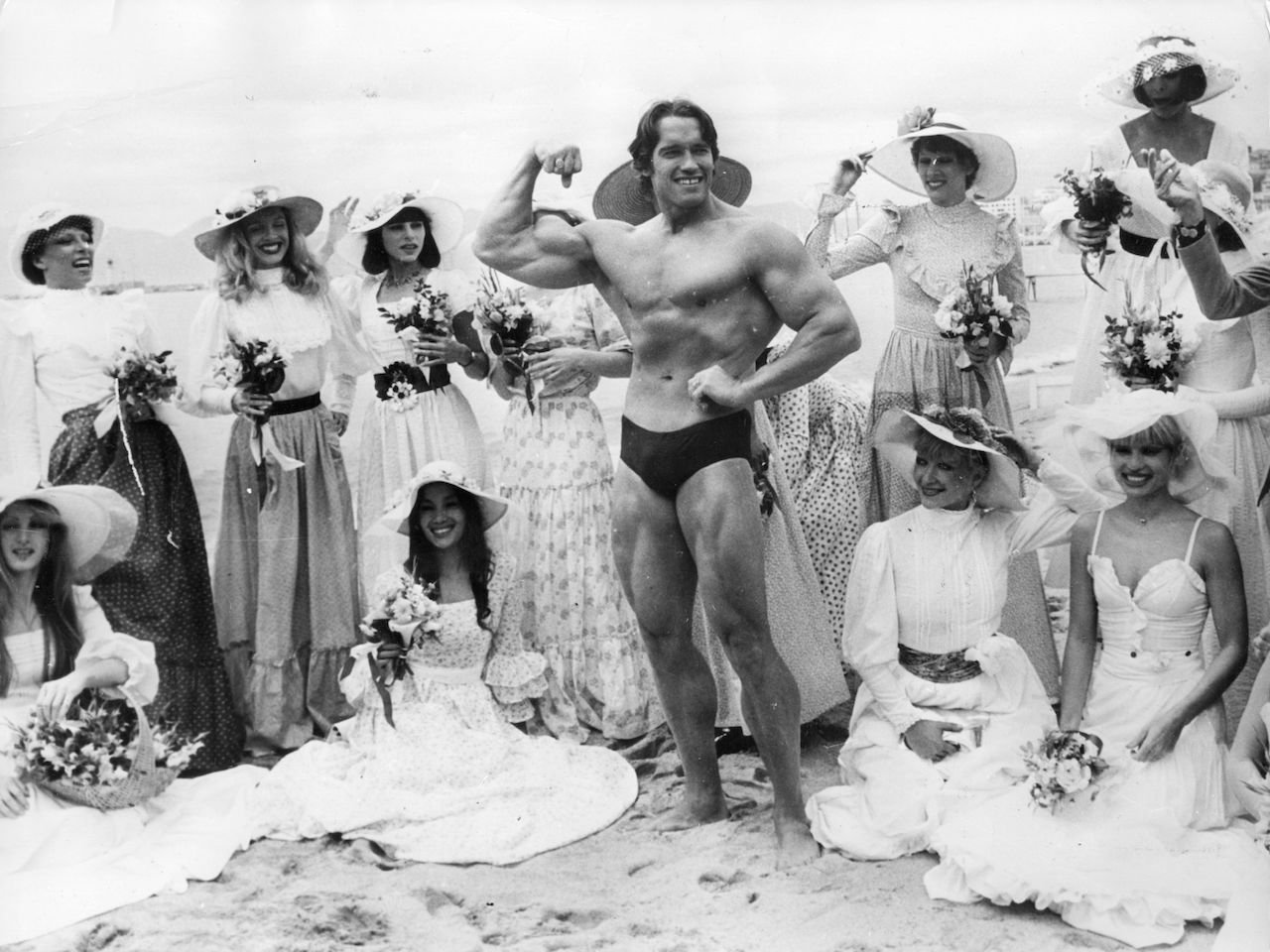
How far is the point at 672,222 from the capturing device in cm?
486

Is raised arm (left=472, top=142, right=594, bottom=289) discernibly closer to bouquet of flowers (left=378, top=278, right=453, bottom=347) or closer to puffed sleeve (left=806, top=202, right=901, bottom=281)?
bouquet of flowers (left=378, top=278, right=453, bottom=347)

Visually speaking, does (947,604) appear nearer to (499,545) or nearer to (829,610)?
(829,610)

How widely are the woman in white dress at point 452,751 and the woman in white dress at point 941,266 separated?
148 cm

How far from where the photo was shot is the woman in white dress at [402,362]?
540 centimetres

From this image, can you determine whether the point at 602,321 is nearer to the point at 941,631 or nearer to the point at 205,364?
the point at 205,364

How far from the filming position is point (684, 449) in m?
4.82

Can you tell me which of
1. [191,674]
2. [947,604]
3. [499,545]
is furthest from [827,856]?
[191,674]

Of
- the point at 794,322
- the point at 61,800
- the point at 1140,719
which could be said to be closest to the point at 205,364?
the point at 61,800

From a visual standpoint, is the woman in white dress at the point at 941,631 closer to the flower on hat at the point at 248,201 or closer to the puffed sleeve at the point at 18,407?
the flower on hat at the point at 248,201

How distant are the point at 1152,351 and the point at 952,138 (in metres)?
1.00

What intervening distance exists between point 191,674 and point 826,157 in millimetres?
2904

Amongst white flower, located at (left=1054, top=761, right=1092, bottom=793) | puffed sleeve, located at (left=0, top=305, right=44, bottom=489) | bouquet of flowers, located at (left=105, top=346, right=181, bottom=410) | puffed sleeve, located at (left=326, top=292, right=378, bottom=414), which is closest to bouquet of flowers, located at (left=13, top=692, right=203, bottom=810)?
puffed sleeve, located at (left=0, top=305, right=44, bottom=489)

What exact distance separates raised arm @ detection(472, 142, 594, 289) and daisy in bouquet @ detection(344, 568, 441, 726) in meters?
1.16

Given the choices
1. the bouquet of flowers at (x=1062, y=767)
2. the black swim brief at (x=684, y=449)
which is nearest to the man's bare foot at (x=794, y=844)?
the bouquet of flowers at (x=1062, y=767)
